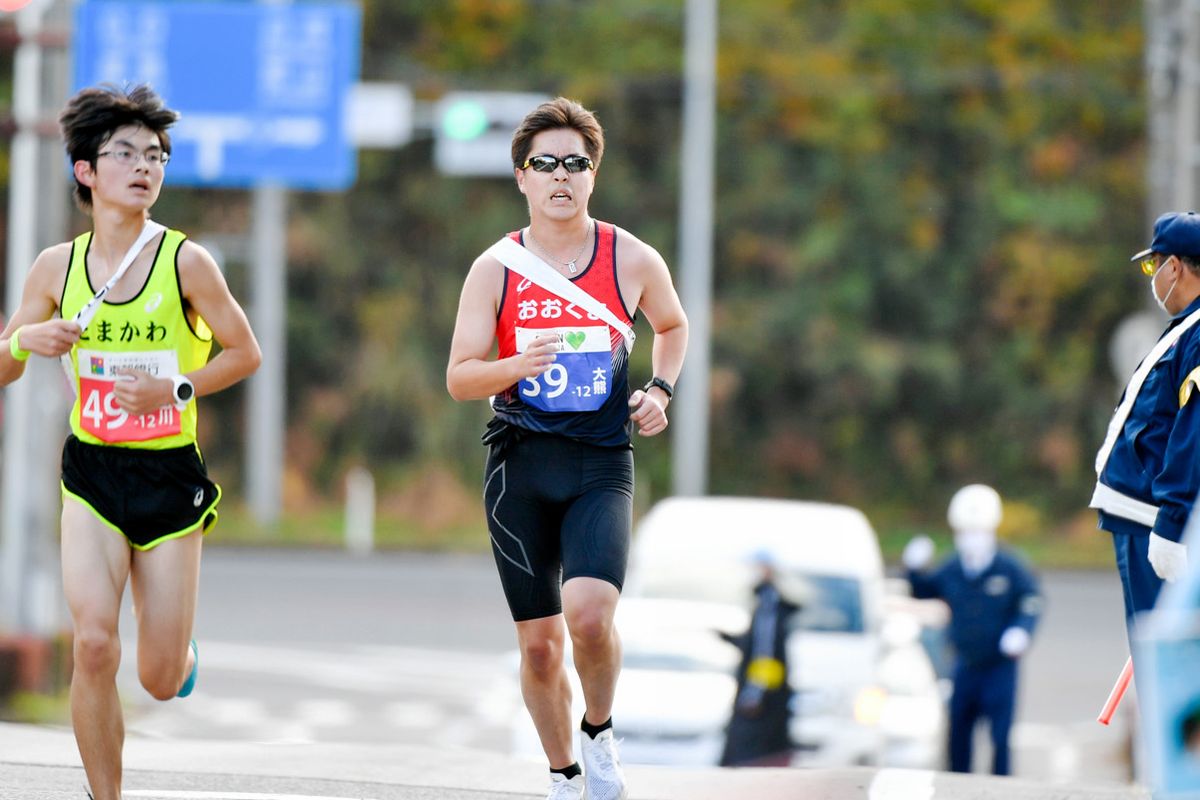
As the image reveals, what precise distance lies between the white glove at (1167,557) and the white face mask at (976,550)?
6976 mm

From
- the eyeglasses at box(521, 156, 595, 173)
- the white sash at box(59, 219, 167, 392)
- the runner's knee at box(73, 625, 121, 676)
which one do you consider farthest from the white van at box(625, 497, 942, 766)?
the white sash at box(59, 219, 167, 392)

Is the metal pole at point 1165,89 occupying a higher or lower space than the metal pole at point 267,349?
higher

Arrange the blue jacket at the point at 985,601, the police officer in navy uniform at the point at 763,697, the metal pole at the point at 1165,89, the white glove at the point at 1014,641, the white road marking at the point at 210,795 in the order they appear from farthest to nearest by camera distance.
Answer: the metal pole at the point at 1165,89 < the blue jacket at the point at 985,601 < the white glove at the point at 1014,641 < the police officer in navy uniform at the point at 763,697 < the white road marking at the point at 210,795

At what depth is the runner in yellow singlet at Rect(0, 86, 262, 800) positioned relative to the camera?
18.2 feet

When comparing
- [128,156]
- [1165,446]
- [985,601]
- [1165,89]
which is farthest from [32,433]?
[1165,89]

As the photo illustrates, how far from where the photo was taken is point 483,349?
5734 mm

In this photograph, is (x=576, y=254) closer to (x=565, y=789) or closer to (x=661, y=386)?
(x=661, y=386)

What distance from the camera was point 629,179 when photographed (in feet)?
114

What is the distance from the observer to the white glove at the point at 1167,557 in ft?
17.9

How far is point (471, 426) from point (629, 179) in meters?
5.25

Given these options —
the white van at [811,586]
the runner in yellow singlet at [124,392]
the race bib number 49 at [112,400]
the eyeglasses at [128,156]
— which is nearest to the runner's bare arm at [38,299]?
the runner in yellow singlet at [124,392]

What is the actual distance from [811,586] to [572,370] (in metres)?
5.93

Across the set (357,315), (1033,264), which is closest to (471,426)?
(357,315)

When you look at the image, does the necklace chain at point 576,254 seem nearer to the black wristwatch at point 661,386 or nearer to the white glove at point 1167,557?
the black wristwatch at point 661,386
